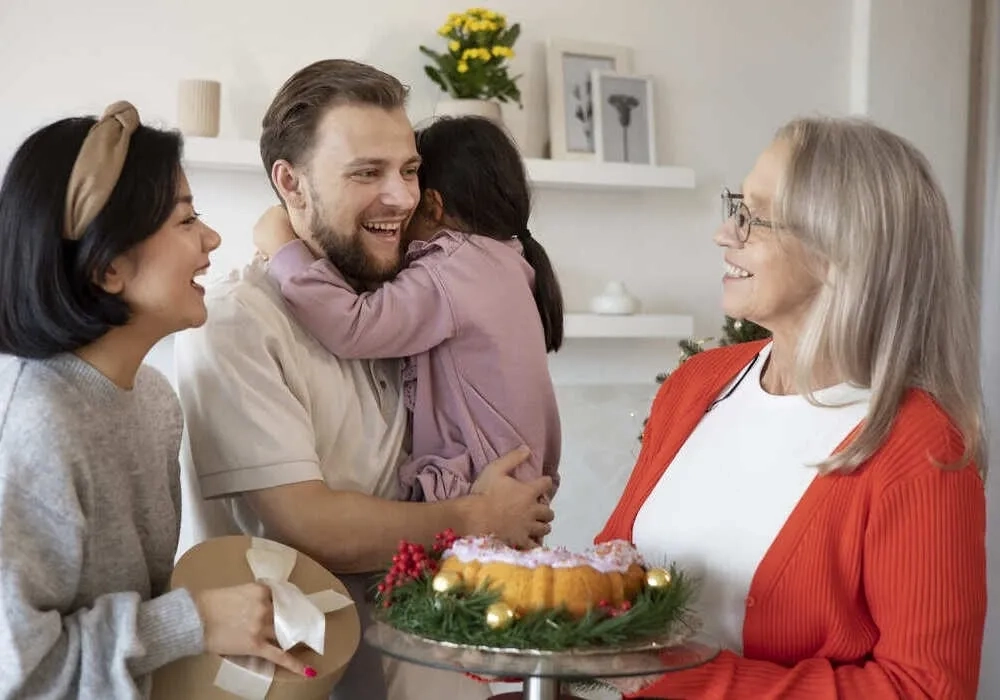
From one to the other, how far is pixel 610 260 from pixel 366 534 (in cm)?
250

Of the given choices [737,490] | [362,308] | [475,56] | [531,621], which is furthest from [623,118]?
[531,621]

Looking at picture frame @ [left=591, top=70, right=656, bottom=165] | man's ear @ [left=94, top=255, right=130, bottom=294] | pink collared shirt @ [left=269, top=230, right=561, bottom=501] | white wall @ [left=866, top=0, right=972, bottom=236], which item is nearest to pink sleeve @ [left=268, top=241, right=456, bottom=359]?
pink collared shirt @ [left=269, top=230, right=561, bottom=501]

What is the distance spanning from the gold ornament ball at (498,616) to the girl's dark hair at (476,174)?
98cm

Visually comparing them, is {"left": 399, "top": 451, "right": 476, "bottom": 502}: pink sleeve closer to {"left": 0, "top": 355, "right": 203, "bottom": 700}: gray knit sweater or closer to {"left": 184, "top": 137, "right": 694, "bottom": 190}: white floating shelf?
{"left": 0, "top": 355, "right": 203, "bottom": 700}: gray knit sweater

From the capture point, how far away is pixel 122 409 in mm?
1498

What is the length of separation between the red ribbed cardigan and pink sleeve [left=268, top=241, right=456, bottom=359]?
0.70 metres

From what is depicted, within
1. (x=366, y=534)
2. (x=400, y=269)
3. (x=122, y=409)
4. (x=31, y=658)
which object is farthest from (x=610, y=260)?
(x=31, y=658)

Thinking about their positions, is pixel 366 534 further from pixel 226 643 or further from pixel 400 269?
pixel 400 269

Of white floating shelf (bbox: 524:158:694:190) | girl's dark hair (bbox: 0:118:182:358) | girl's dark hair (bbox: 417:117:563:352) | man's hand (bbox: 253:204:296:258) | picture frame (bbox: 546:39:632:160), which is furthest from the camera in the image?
picture frame (bbox: 546:39:632:160)

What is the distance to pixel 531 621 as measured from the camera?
4.13ft

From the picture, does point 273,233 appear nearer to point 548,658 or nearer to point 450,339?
point 450,339

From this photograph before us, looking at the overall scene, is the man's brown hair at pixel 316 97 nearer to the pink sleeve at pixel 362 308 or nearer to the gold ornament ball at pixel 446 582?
the pink sleeve at pixel 362 308

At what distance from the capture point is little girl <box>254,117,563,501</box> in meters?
1.89

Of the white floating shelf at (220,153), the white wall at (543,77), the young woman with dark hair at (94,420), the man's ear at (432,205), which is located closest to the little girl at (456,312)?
the man's ear at (432,205)
